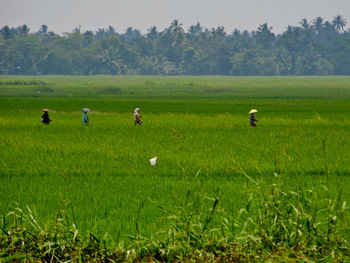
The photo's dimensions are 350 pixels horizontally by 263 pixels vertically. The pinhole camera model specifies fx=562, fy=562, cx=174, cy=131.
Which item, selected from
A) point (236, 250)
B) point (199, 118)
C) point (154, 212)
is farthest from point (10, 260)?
point (199, 118)

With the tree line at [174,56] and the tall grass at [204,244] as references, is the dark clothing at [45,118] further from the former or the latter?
the tree line at [174,56]

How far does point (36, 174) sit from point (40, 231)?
5.99 metres

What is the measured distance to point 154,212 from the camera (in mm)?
7703

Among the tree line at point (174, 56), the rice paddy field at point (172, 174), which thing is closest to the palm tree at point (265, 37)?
the tree line at point (174, 56)

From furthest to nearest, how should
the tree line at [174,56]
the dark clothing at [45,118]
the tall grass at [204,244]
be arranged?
1. the tree line at [174,56]
2. the dark clothing at [45,118]
3. the tall grass at [204,244]

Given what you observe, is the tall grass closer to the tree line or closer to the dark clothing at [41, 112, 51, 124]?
the dark clothing at [41, 112, 51, 124]

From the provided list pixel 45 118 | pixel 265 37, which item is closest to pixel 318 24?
pixel 265 37

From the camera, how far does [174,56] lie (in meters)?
130

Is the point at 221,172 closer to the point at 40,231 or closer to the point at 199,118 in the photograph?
the point at 40,231

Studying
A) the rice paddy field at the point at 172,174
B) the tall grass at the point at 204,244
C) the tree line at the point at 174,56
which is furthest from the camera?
the tree line at the point at 174,56

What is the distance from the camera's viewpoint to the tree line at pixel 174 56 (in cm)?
12081

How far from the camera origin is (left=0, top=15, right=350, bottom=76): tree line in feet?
396

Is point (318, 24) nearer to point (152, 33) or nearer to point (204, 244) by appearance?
point (152, 33)

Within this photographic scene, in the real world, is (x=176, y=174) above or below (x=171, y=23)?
below
